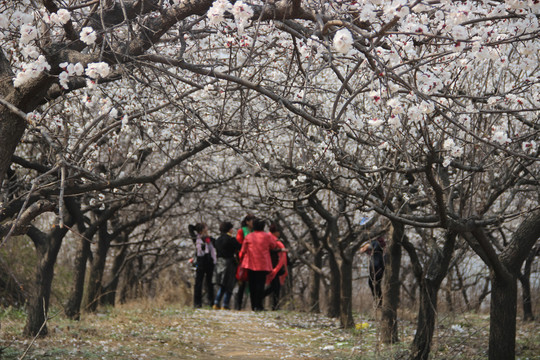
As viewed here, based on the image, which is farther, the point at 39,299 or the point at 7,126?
the point at 39,299

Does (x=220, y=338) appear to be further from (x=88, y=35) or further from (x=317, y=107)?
(x=88, y=35)

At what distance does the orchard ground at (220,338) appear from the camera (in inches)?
325

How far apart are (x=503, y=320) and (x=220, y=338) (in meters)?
4.33

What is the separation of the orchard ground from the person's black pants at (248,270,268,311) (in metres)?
0.97

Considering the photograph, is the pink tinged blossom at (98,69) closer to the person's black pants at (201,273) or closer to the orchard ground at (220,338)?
the orchard ground at (220,338)

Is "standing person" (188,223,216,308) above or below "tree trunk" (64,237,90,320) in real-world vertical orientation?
above

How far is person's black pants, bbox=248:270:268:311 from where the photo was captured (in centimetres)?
1375

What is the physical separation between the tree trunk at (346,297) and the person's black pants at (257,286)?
245 centimetres

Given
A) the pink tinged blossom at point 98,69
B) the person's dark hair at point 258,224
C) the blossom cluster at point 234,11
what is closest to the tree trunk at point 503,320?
the blossom cluster at point 234,11

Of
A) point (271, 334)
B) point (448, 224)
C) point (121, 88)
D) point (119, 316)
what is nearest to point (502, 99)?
point (448, 224)

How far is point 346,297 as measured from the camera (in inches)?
445

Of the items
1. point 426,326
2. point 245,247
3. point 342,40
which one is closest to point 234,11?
point 342,40

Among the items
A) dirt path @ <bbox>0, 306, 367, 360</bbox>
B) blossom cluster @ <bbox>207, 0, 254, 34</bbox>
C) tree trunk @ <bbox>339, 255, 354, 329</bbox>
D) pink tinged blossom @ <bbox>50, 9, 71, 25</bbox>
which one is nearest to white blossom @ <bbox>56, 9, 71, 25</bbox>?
pink tinged blossom @ <bbox>50, 9, 71, 25</bbox>

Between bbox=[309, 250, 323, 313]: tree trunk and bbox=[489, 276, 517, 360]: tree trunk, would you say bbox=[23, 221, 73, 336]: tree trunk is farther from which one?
bbox=[309, 250, 323, 313]: tree trunk
